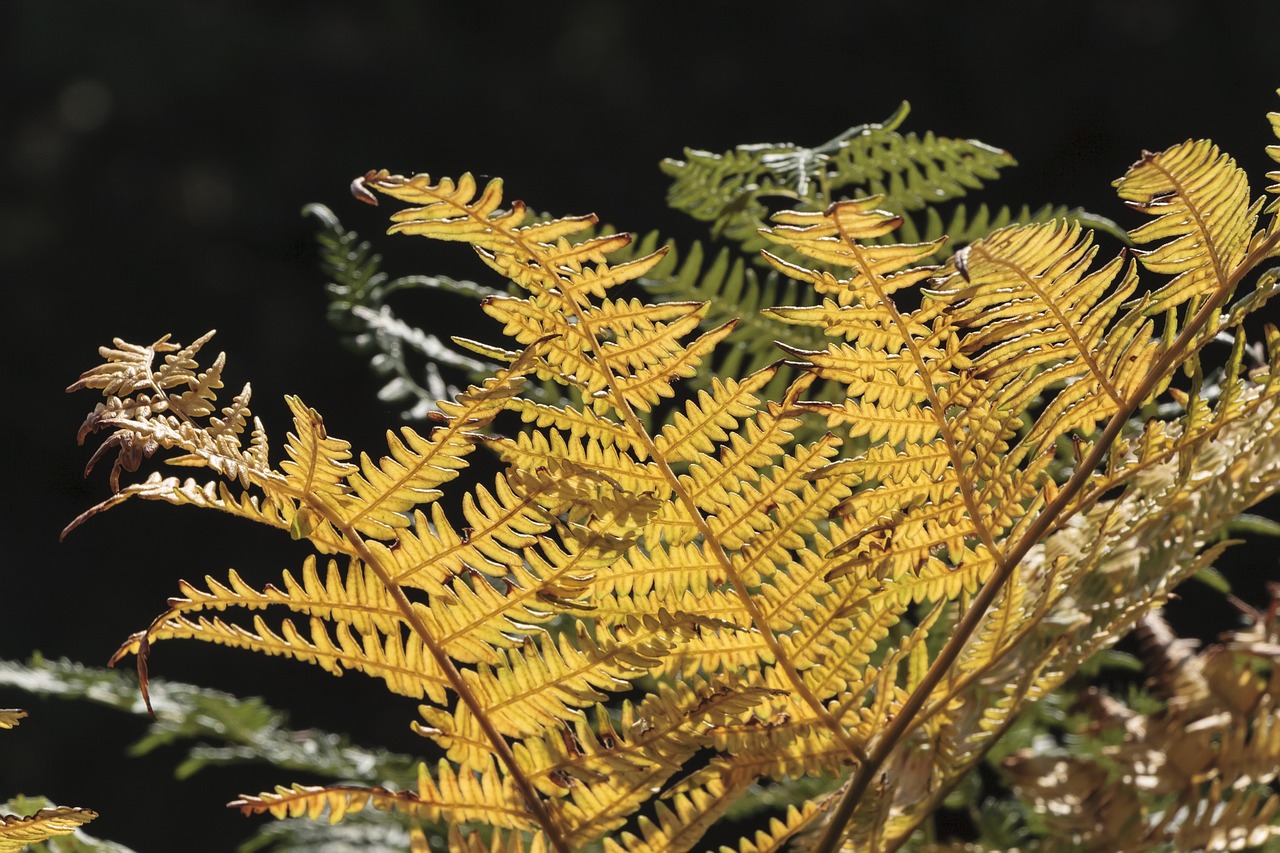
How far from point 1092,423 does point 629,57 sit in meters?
5.28

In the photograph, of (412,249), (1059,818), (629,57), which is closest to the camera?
(1059,818)

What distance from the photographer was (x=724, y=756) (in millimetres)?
348

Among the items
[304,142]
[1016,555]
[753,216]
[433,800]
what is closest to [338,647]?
[433,800]

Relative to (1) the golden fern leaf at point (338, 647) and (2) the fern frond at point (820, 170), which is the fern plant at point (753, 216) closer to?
(2) the fern frond at point (820, 170)

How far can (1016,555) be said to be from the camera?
0.33 m

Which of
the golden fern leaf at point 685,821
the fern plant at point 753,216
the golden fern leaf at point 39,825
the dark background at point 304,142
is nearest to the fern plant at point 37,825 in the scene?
the golden fern leaf at point 39,825

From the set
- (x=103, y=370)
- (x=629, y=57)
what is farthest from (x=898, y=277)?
(x=629, y=57)

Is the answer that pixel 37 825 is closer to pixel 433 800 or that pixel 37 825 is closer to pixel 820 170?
pixel 433 800

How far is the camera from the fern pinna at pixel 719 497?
0.97 ft

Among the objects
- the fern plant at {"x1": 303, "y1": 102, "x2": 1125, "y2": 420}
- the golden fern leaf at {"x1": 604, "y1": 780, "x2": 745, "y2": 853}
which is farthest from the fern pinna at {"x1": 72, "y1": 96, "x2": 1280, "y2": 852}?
the fern plant at {"x1": 303, "y1": 102, "x2": 1125, "y2": 420}

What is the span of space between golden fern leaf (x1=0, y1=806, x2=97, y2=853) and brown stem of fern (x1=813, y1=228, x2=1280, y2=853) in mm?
189

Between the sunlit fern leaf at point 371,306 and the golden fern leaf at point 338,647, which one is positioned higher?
the sunlit fern leaf at point 371,306

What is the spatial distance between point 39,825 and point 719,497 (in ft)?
0.59

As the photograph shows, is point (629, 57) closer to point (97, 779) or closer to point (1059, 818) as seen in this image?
point (97, 779)
